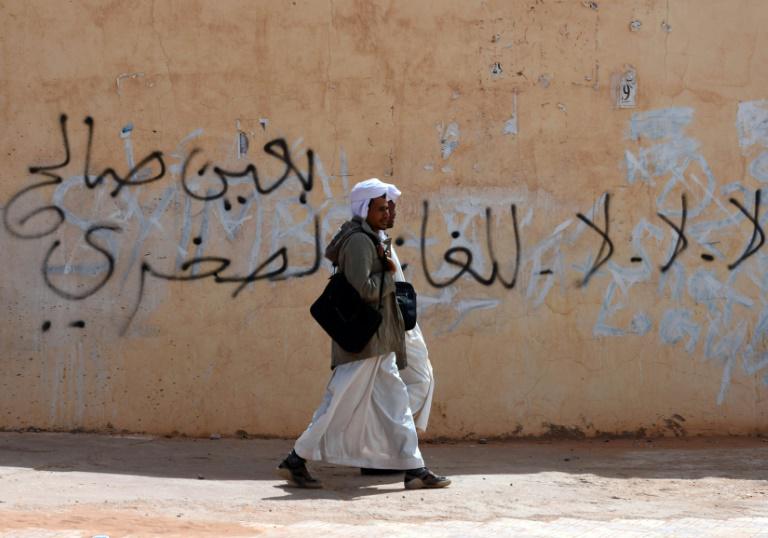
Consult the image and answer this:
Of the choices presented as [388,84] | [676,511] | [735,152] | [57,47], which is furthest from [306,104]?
[676,511]

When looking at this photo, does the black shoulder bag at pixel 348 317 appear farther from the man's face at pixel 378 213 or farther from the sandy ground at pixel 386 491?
the sandy ground at pixel 386 491

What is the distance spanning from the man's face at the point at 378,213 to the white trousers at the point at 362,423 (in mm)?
637

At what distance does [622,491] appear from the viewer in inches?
239

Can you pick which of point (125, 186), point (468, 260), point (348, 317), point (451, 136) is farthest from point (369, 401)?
point (125, 186)

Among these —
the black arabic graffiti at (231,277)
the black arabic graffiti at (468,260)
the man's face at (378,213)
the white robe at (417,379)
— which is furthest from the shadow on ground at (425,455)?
the man's face at (378,213)

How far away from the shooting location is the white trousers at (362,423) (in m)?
5.90

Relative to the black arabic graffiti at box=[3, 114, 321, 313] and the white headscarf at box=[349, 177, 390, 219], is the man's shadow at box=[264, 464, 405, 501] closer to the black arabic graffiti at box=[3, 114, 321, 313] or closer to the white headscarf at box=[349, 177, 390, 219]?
the white headscarf at box=[349, 177, 390, 219]

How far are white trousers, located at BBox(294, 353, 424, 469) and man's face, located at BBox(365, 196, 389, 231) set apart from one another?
637mm

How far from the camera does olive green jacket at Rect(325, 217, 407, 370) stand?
19.1ft

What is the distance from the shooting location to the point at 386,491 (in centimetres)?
590

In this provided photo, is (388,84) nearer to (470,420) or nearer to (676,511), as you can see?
(470,420)

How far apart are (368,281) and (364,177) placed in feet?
6.03

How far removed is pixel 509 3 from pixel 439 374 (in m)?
2.30

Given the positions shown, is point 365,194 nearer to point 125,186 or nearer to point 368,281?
point 368,281
